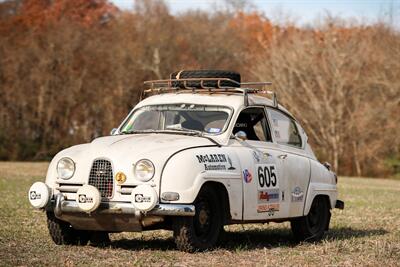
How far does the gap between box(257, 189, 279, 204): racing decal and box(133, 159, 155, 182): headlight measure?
1903mm

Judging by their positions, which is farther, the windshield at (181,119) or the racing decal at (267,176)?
the windshield at (181,119)

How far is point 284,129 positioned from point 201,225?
2920 millimetres

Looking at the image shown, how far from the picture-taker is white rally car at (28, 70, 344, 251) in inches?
Answer: 395

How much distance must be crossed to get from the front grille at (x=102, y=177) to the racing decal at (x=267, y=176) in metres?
2.12

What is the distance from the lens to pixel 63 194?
10.5 metres

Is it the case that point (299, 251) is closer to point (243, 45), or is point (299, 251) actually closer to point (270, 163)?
point (270, 163)

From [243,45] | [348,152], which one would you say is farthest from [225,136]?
[243,45]

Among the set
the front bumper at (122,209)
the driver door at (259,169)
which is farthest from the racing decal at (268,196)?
the front bumper at (122,209)

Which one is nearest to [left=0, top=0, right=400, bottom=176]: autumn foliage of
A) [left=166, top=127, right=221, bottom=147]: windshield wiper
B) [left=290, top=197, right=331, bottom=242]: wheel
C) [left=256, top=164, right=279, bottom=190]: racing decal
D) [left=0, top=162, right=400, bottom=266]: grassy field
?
[left=0, top=162, right=400, bottom=266]: grassy field

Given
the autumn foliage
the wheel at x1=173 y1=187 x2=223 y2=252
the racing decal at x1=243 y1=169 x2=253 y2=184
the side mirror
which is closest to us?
the wheel at x1=173 y1=187 x2=223 y2=252

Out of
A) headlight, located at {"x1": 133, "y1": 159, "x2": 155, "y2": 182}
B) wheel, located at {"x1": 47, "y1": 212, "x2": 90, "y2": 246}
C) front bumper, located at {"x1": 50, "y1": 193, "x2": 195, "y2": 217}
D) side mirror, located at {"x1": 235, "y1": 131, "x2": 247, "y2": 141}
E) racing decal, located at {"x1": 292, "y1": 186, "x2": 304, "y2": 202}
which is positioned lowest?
wheel, located at {"x1": 47, "y1": 212, "x2": 90, "y2": 246}

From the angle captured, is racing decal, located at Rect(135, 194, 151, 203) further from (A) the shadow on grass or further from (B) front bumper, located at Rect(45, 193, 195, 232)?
(A) the shadow on grass

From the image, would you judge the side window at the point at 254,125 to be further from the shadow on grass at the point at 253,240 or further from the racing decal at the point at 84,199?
the racing decal at the point at 84,199

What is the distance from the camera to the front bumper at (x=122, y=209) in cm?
986
